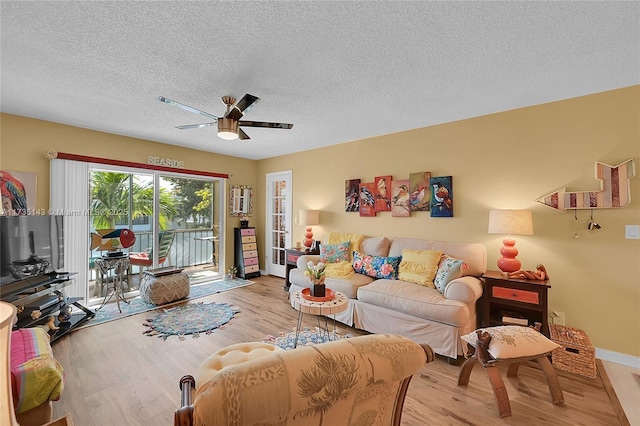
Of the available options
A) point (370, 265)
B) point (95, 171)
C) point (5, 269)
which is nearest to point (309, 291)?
point (370, 265)

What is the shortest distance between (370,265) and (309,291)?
1.07m

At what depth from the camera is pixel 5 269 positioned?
2.44 meters

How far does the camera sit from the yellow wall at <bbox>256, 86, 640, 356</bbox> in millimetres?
2428

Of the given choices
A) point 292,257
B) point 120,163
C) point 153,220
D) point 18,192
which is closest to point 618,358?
point 292,257

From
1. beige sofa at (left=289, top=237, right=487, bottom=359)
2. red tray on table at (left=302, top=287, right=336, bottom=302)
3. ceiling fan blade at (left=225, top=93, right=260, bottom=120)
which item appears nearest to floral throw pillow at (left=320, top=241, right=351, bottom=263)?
beige sofa at (left=289, top=237, right=487, bottom=359)

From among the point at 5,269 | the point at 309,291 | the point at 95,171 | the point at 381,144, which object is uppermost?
the point at 381,144

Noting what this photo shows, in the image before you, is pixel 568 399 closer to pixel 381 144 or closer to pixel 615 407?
pixel 615 407

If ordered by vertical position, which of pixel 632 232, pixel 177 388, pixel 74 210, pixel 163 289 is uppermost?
pixel 74 210

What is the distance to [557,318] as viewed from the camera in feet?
8.85

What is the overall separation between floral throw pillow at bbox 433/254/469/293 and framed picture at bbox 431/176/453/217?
0.73 metres

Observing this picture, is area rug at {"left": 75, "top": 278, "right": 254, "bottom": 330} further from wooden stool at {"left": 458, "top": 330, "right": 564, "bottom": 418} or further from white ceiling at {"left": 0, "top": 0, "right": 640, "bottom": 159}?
wooden stool at {"left": 458, "top": 330, "right": 564, "bottom": 418}

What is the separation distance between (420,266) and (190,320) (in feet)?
9.23

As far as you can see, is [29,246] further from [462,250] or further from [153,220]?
[462,250]

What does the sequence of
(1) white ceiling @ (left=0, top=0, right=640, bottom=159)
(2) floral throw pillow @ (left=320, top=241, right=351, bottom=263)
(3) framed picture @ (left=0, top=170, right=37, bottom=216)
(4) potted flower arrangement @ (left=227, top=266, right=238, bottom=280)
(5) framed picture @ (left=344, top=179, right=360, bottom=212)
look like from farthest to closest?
(4) potted flower arrangement @ (left=227, top=266, right=238, bottom=280)
(5) framed picture @ (left=344, top=179, right=360, bottom=212)
(2) floral throw pillow @ (left=320, top=241, right=351, bottom=263)
(3) framed picture @ (left=0, top=170, right=37, bottom=216)
(1) white ceiling @ (left=0, top=0, right=640, bottom=159)
